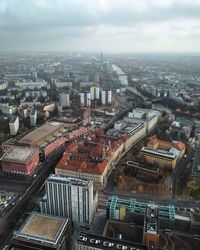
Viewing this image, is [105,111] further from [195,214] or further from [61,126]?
[195,214]

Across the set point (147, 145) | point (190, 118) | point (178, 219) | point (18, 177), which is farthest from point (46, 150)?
point (190, 118)

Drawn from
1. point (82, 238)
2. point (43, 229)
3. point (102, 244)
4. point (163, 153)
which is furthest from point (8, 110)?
point (102, 244)

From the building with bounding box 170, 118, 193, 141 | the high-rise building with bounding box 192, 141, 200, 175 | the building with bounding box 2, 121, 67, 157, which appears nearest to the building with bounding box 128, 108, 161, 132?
the building with bounding box 170, 118, 193, 141

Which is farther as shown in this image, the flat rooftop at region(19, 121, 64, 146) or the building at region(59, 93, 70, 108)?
the building at region(59, 93, 70, 108)

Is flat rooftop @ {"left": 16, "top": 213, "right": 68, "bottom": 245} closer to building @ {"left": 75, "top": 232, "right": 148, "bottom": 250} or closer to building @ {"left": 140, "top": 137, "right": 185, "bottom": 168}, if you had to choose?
building @ {"left": 75, "top": 232, "right": 148, "bottom": 250}

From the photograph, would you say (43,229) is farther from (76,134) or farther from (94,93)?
(94,93)

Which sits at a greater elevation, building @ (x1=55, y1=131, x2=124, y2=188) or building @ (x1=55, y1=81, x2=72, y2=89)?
building @ (x1=55, y1=81, x2=72, y2=89)
